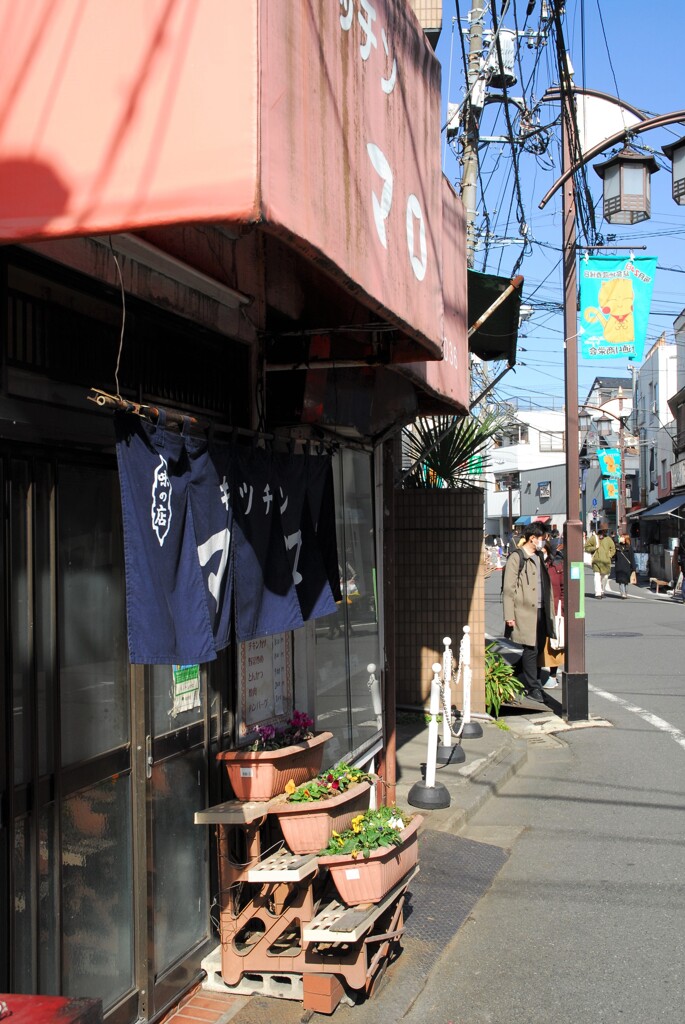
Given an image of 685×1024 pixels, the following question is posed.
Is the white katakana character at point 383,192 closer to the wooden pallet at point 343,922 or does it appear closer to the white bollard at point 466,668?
the wooden pallet at point 343,922

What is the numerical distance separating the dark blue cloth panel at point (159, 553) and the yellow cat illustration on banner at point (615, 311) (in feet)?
28.9

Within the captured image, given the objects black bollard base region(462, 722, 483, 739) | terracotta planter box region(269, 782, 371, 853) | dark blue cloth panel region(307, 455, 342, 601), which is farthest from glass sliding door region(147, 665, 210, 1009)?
black bollard base region(462, 722, 483, 739)

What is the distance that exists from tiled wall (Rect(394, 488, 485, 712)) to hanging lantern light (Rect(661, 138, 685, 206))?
3.97 m

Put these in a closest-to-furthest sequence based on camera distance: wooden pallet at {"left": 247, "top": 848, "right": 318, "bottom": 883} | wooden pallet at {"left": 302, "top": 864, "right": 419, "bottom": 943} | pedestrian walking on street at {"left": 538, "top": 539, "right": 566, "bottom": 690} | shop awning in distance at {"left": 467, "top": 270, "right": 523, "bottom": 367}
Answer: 1. wooden pallet at {"left": 302, "top": 864, "right": 419, "bottom": 943}
2. wooden pallet at {"left": 247, "top": 848, "right": 318, "bottom": 883}
3. shop awning in distance at {"left": 467, "top": 270, "right": 523, "bottom": 367}
4. pedestrian walking on street at {"left": 538, "top": 539, "right": 566, "bottom": 690}

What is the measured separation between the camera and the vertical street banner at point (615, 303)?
37.3ft

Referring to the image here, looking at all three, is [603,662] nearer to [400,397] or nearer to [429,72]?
[400,397]

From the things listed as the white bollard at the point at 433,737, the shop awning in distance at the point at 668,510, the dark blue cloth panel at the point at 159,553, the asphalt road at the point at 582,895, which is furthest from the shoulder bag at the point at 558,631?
the shop awning in distance at the point at 668,510

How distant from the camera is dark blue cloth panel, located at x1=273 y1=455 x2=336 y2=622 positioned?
4938 millimetres

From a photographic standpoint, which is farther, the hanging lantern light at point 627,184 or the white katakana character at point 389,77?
the hanging lantern light at point 627,184

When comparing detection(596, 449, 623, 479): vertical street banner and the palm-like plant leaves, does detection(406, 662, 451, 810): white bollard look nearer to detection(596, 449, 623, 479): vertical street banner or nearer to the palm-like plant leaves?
the palm-like plant leaves

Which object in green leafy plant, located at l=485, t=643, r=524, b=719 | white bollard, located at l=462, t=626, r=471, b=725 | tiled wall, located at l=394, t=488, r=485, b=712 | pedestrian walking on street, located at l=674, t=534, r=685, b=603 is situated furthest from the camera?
pedestrian walking on street, located at l=674, t=534, r=685, b=603

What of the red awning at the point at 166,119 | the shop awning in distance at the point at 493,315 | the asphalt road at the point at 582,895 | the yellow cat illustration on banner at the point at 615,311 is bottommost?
the asphalt road at the point at 582,895

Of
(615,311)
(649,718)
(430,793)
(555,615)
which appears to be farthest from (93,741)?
(615,311)

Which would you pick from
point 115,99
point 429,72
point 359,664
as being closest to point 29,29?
point 115,99
